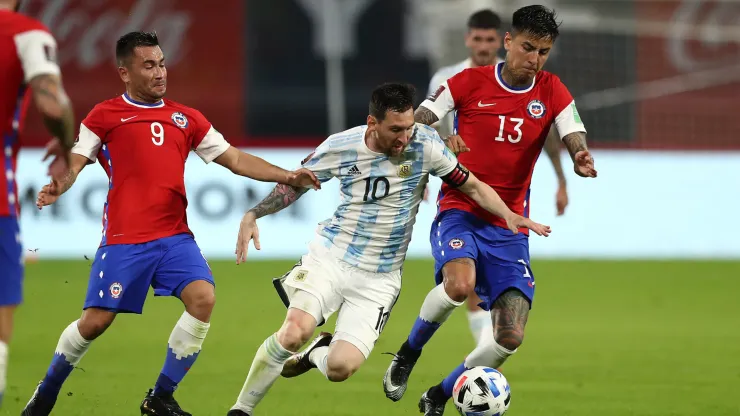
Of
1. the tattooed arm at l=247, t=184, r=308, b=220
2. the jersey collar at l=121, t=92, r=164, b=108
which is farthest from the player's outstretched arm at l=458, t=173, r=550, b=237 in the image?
the jersey collar at l=121, t=92, r=164, b=108

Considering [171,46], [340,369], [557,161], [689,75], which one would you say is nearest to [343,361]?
[340,369]

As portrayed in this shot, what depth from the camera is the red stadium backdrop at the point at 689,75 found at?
766 inches

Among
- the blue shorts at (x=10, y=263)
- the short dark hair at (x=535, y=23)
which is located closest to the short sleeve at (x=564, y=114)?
the short dark hair at (x=535, y=23)

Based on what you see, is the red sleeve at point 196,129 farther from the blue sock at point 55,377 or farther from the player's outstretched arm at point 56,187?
the blue sock at point 55,377

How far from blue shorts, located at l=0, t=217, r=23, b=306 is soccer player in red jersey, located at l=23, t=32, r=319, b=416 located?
4.28 ft

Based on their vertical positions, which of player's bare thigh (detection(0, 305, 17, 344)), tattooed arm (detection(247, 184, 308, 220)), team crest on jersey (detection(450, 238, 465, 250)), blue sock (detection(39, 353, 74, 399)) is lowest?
blue sock (detection(39, 353, 74, 399))

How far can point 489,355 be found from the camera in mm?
6742

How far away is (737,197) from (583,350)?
6.90m

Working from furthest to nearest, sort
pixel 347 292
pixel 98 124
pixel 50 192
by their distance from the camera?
1. pixel 347 292
2. pixel 98 124
3. pixel 50 192

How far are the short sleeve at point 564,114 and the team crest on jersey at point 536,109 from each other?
0.07 m

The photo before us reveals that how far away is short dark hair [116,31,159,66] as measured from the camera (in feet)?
22.0

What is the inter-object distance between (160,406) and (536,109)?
2.66m

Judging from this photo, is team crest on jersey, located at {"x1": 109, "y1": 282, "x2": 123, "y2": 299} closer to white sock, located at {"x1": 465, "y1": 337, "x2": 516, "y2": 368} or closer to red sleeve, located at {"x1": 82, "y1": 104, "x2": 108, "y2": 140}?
red sleeve, located at {"x1": 82, "y1": 104, "x2": 108, "y2": 140}

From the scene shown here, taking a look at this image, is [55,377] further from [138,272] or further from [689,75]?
[689,75]
